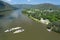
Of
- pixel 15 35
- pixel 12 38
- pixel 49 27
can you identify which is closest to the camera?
pixel 12 38

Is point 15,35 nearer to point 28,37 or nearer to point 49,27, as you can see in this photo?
point 28,37

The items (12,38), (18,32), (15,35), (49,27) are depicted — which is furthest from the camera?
(49,27)

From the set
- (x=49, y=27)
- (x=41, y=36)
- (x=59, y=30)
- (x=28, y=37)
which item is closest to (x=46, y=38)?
(x=41, y=36)

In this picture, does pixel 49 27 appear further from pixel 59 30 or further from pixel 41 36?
pixel 41 36

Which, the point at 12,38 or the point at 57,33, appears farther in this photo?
the point at 57,33

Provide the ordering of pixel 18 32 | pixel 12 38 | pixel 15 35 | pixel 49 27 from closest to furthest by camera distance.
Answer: pixel 12 38 → pixel 15 35 → pixel 18 32 → pixel 49 27

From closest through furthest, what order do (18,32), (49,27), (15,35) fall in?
(15,35) < (18,32) < (49,27)

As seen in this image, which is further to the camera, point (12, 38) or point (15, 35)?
point (15, 35)

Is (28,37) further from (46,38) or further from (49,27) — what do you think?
(49,27)

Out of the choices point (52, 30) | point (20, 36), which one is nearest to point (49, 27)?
point (52, 30)
